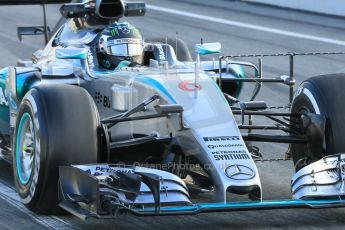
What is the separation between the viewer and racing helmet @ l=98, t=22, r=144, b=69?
383 inches

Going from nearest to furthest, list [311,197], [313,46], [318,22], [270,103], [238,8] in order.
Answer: [311,197] < [270,103] < [313,46] < [318,22] < [238,8]

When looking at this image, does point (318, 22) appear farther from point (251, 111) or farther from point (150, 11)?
point (251, 111)

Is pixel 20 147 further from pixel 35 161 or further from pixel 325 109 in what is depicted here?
pixel 325 109

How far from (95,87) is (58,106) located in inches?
51.3

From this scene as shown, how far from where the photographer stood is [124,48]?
9734 millimetres

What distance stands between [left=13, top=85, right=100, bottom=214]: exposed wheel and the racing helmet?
1580 mm

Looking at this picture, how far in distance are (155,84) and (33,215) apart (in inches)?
56.1

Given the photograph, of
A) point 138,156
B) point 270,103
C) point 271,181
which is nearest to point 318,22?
point 270,103

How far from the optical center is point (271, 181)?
32.0 ft

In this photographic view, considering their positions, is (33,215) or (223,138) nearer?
(223,138)

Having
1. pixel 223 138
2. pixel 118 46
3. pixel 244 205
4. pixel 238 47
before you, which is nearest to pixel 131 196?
pixel 244 205

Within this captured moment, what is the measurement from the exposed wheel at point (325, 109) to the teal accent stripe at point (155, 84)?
3.89 ft

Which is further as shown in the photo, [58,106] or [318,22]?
[318,22]

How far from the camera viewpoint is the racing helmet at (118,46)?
9727 mm
